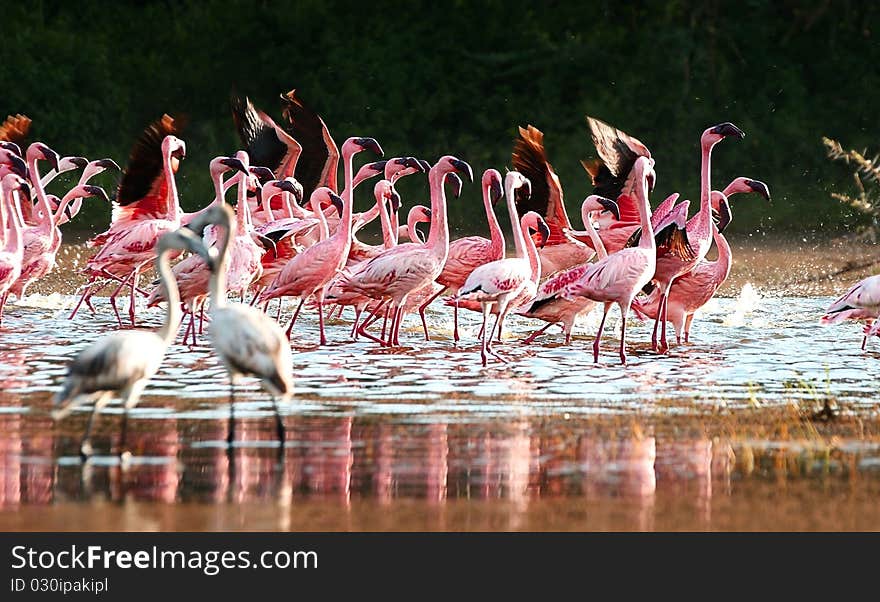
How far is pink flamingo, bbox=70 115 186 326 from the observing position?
11.6m

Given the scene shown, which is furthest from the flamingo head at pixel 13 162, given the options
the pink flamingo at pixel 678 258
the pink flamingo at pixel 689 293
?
the pink flamingo at pixel 678 258

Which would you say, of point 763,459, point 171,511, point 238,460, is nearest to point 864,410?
point 763,459

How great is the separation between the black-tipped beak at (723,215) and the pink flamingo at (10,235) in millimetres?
4454

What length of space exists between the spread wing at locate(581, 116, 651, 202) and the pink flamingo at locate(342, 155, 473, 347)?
64.9 inches

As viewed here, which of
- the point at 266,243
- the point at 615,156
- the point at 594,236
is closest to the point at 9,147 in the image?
the point at 266,243

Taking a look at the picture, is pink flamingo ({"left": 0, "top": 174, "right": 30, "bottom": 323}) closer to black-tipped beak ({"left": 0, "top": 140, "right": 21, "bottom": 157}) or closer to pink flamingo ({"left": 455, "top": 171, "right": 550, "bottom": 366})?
black-tipped beak ({"left": 0, "top": 140, "right": 21, "bottom": 157})

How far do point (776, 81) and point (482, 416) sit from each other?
16.6 meters

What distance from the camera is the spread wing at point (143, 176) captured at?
12398mm

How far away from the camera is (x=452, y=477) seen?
6105 mm

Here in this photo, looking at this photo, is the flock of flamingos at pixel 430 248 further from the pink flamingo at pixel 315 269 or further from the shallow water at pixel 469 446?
the shallow water at pixel 469 446

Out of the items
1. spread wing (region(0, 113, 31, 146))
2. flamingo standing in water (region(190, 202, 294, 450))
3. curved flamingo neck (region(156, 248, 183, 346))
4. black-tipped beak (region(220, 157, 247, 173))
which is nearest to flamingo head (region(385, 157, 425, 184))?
black-tipped beak (region(220, 157, 247, 173))

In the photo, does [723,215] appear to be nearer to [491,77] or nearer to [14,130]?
[14,130]

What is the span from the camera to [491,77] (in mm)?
23891
